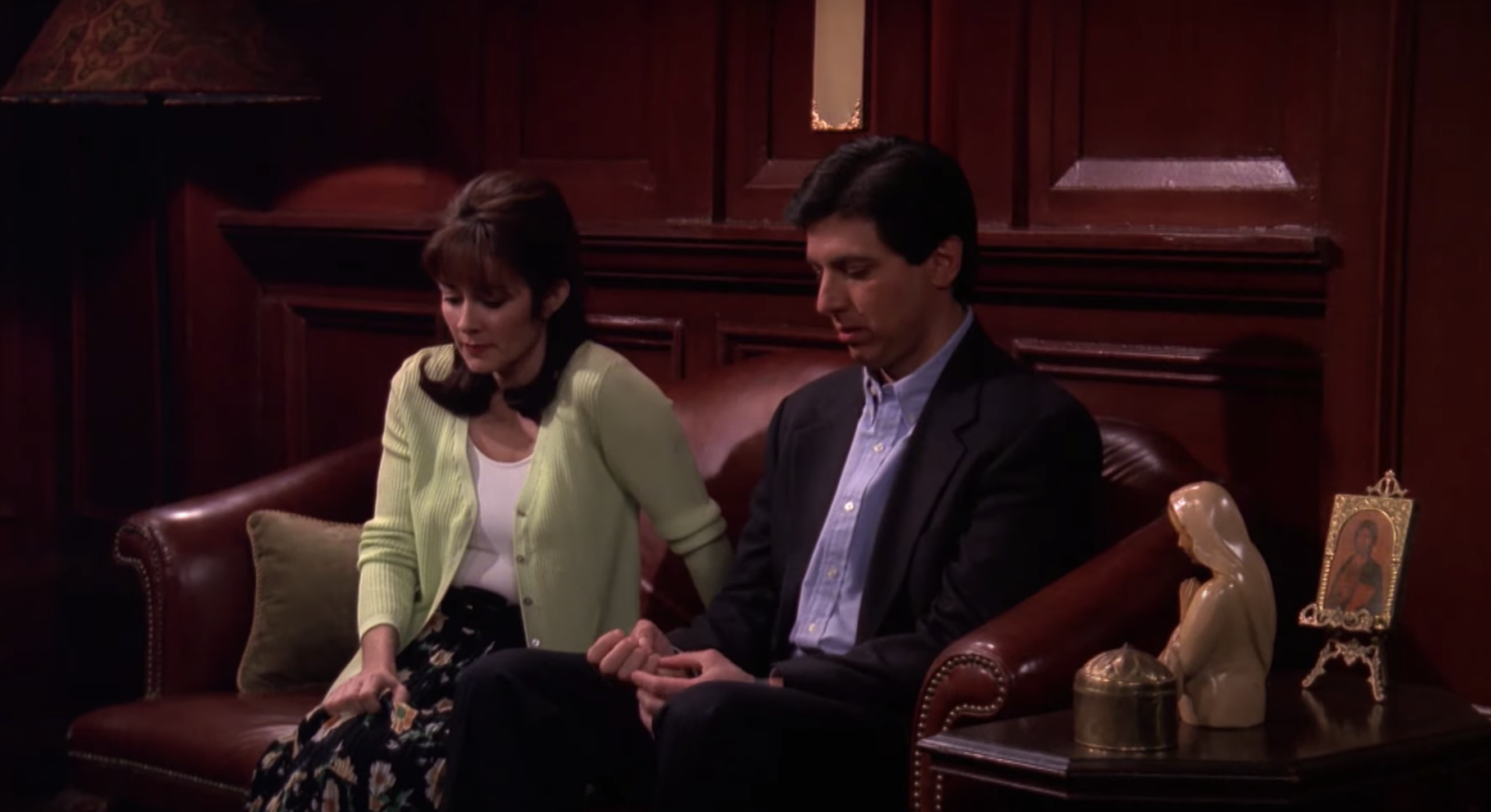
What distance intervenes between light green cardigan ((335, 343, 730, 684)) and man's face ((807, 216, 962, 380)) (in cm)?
46

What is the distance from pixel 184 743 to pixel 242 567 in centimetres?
38

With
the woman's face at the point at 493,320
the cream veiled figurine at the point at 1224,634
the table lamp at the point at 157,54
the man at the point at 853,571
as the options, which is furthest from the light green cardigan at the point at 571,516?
the table lamp at the point at 157,54

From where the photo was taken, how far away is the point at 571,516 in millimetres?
3084

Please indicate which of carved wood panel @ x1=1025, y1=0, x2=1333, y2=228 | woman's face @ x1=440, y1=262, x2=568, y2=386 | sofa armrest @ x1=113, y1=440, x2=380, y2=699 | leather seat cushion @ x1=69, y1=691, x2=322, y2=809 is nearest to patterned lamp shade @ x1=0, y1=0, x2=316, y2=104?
sofa armrest @ x1=113, y1=440, x2=380, y2=699

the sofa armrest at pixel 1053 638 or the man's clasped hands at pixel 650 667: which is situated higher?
the sofa armrest at pixel 1053 638

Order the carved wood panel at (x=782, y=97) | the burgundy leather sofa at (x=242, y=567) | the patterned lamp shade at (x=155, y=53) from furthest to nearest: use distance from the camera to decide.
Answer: the patterned lamp shade at (x=155, y=53), the carved wood panel at (x=782, y=97), the burgundy leather sofa at (x=242, y=567)

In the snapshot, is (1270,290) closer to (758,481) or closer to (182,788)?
(758,481)

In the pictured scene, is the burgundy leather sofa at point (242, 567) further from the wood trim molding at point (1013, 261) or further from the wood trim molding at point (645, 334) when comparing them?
the wood trim molding at point (645, 334)

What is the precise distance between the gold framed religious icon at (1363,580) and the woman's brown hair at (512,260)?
3.87ft

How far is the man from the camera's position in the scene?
99.3 inches

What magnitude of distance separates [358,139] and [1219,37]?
203 centimetres

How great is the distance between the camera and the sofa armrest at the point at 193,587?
336cm

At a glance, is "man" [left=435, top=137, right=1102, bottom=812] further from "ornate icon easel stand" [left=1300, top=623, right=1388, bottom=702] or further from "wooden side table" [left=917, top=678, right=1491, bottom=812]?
"ornate icon easel stand" [left=1300, top=623, right=1388, bottom=702]

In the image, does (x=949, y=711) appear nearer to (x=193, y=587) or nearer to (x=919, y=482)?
(x=919, y=482)
